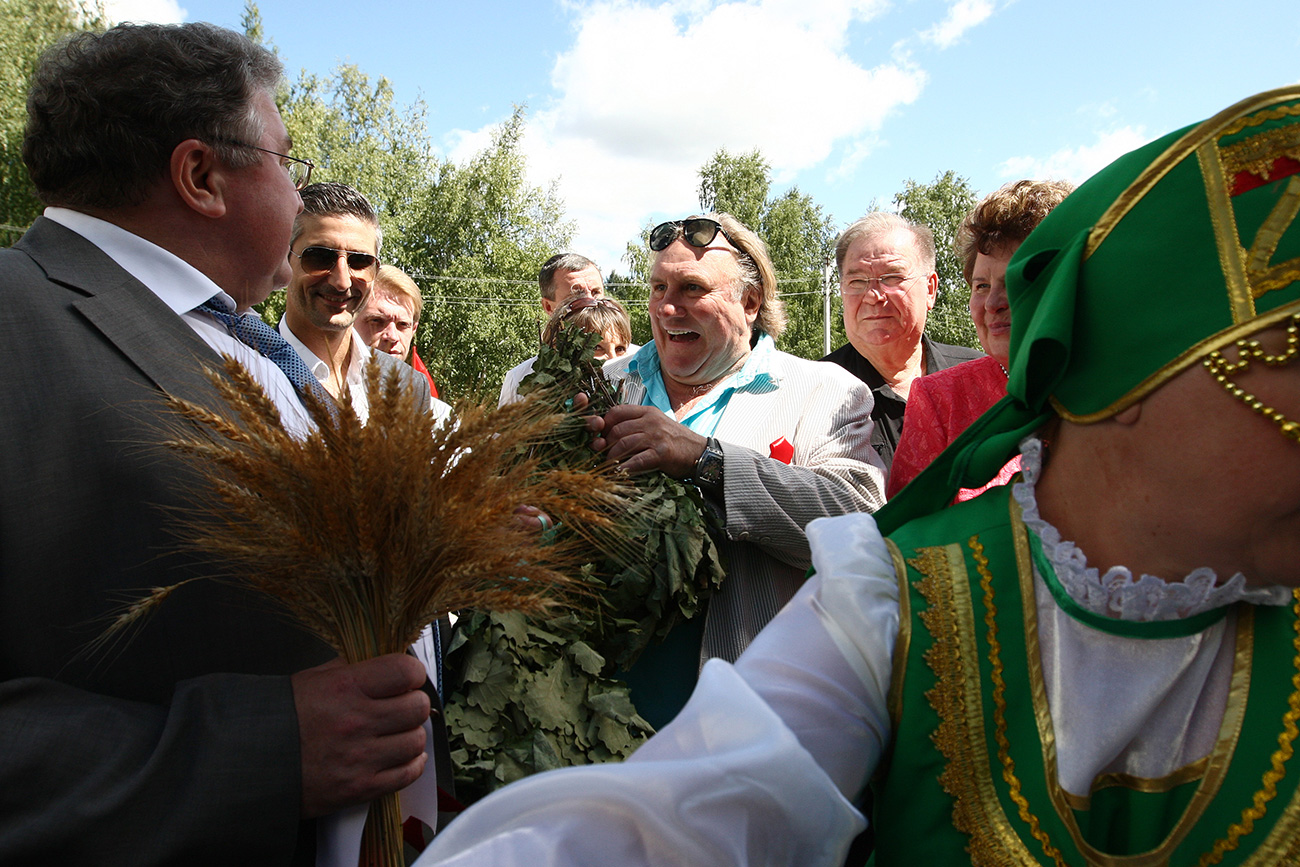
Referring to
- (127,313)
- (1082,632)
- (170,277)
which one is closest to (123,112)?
(170,277)

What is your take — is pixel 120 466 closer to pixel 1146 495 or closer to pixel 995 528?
pixel 995 528

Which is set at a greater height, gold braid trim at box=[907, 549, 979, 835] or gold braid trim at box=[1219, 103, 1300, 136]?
gold braid trim at box=[1219, 103, 1300, 136]

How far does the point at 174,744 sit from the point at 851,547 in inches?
45.0

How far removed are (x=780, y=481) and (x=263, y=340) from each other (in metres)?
1.59

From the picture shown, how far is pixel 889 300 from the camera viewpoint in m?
4.22

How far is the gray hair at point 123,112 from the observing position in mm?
1778

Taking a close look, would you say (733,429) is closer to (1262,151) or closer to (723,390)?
(723,390)

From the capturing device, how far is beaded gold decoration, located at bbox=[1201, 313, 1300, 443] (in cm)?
102

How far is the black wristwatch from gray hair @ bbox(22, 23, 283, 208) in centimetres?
156

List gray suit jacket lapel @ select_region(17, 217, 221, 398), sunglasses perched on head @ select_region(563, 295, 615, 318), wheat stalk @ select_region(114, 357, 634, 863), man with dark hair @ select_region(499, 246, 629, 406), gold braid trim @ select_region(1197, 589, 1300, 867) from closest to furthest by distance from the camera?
1. gold braid trim @ select_region(1197, 589, 1300, 867)
2. wheat stalk @ select_region(114, 357, 634, 863)
3. gray suit jacket lapel @ select_region(17, 217, 221, 398)
4. sunglasses perched on head @ select_region(563, 295, 615, 318)
5. man with dark hair @ select_region(499, 246, 629, 406)

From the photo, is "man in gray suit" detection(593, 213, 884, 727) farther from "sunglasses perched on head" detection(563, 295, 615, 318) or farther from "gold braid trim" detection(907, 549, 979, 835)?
"gold braid trim" detection(907, 549, 979, 835)

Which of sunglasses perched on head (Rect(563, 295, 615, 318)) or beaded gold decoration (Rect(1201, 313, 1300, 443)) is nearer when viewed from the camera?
beaded gold decoration (Rect(1201, 313, 1300, 443))

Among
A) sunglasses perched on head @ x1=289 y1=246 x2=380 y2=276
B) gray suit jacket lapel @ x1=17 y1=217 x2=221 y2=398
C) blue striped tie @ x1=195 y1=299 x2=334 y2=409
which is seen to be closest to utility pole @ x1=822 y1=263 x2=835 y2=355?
sunglasses perched on head @ x1=289 y1=246 x2=380 y2=276

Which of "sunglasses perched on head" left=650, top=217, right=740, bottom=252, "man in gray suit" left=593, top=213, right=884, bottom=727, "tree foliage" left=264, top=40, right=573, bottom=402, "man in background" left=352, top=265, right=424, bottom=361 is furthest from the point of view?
"tree foliage" left=264, top=40, right=573, bottom=402
